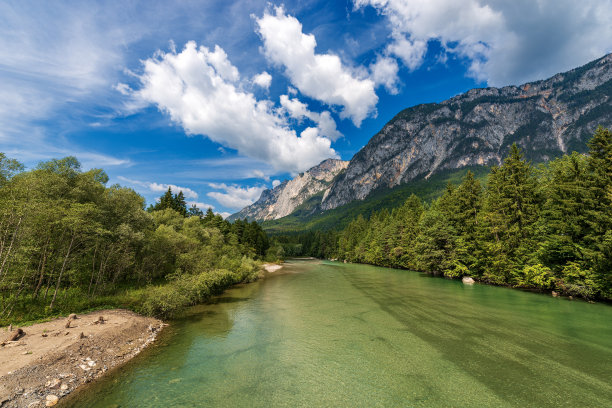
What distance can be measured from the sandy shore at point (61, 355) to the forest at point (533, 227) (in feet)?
130

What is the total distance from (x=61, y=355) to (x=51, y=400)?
3890 mm

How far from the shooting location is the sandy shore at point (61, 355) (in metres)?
9.75

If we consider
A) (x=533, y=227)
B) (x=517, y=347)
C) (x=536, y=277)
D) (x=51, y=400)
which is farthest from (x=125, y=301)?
(x=533, y=227)

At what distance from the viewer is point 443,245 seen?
49406 millimetres

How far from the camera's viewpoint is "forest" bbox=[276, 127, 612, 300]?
24031mm

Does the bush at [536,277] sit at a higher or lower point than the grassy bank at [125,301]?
higher

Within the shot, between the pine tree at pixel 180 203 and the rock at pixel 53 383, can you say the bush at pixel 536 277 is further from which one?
the pine tree at pixel 180 203

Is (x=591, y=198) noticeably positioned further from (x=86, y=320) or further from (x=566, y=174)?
(x=86, y=320)

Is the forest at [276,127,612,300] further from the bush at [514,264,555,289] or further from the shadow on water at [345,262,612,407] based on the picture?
the shadow on water at [345,262,612,407]

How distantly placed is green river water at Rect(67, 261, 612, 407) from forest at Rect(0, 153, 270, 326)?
922cm

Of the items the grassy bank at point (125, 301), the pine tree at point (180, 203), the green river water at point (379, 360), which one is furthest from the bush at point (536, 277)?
the pine tree at point (180, 203)

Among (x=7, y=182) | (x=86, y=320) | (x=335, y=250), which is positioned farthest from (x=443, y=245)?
(x=335, y=250)

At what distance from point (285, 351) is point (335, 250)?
123 m

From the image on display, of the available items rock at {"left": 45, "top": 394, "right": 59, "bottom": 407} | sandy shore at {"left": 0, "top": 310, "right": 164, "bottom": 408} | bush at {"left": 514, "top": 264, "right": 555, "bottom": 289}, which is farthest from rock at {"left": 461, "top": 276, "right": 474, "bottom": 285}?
rock at {"left": 45, "top": 394, "right": 59, "bottom": 407}
